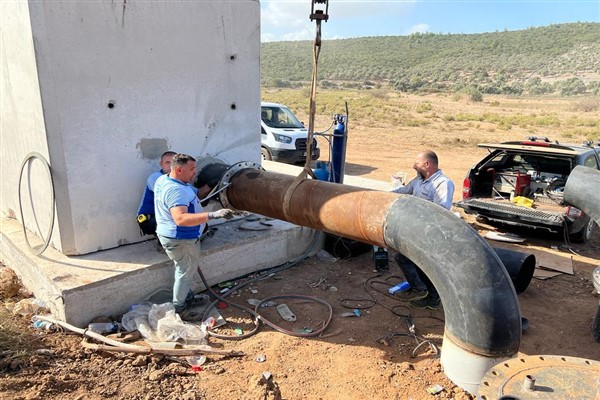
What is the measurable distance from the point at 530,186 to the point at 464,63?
67.7 meters

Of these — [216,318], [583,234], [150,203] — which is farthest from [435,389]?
[583,234]

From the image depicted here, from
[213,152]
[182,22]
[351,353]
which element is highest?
[182,22]

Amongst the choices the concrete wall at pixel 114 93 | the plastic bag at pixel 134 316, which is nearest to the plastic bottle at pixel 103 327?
the plastic bag at pixel 134 316

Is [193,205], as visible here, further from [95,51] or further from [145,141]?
[95,51]

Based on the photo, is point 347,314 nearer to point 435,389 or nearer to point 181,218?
point 435,389

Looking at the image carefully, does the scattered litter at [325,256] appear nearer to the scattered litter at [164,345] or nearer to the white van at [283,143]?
the scattered litter at [164,345]

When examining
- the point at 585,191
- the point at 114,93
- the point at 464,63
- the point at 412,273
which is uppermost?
the point at 464,63

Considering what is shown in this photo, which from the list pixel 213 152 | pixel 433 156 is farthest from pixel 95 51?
pixel 433 156

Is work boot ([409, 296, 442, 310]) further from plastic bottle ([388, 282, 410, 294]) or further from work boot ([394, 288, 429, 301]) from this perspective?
plastic bottle ([388, 282, 410, 294])

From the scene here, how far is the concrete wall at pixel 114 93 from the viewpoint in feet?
16.8

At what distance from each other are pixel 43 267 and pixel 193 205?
189 cm

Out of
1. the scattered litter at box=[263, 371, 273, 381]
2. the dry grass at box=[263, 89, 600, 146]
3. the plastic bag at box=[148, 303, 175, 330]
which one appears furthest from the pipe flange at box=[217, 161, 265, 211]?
the dry grass at box=[263, 89, 600, 146]

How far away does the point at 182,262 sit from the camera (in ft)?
17.1

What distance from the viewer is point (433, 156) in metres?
5.63
